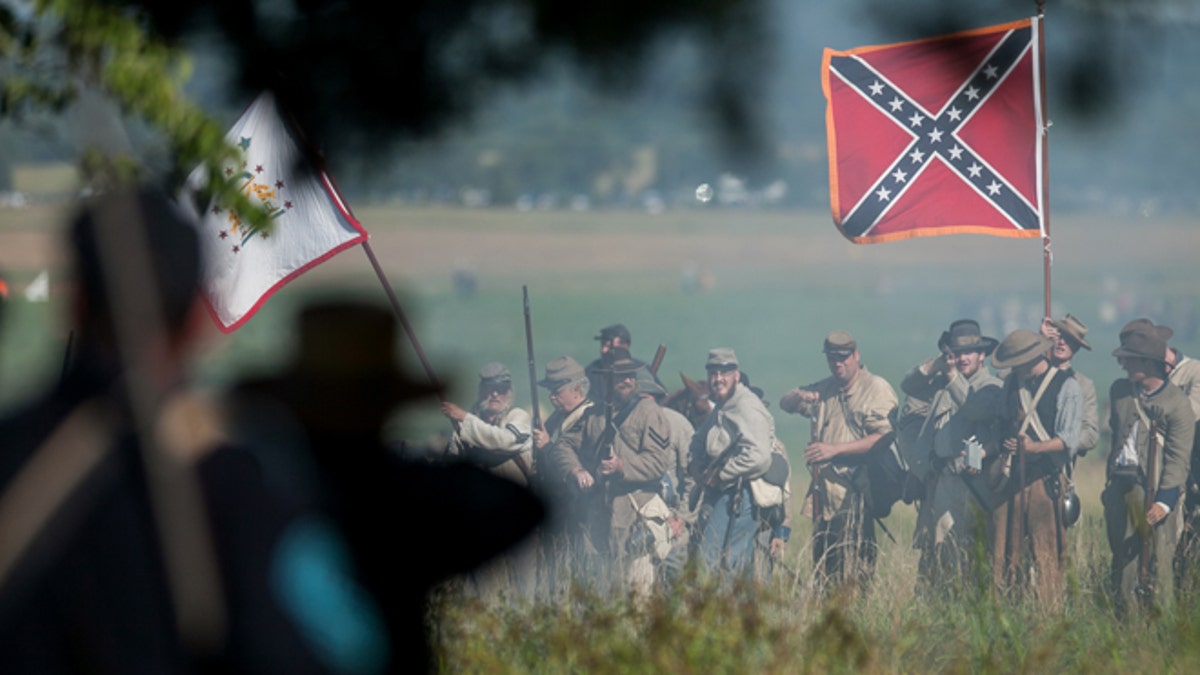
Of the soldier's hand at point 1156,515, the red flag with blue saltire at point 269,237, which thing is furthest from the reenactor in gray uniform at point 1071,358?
the red flag with blue saltire at point 269,237

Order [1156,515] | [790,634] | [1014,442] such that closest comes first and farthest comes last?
1. [790,634]
2. [1156,515]
3. [1014,442]

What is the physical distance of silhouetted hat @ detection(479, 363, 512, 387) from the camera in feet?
21.5

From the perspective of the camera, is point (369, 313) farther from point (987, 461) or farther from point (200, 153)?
point (987, 461)

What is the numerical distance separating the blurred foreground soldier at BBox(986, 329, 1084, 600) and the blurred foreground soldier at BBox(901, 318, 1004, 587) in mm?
83

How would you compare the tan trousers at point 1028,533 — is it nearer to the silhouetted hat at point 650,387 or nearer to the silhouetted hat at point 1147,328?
the silhouetted hat at point 1147,328

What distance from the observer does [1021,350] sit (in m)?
6.38

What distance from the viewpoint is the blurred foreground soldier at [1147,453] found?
5.94 metres

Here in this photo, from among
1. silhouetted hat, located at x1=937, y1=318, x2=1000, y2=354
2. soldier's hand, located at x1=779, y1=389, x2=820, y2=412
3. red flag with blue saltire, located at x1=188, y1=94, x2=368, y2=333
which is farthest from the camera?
soldier's hand, located at x1=779, y1=389, x2=820, y2=412

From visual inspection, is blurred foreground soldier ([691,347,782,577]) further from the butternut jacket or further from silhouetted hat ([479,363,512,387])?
the butternut jacket

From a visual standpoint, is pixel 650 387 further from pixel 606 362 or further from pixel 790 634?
pixel 790 634

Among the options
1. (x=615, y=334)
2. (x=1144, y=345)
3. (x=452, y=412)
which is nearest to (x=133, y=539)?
(x=452, y=412)

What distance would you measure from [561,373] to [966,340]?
206 cm

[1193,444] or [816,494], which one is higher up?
[1193,444]

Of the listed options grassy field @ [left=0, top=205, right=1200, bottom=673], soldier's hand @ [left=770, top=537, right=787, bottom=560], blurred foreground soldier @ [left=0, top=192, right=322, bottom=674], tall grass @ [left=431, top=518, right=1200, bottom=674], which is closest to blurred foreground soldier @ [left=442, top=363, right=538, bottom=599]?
soldier's hand @ [left=770, top=537, right=787, bottom=560]
